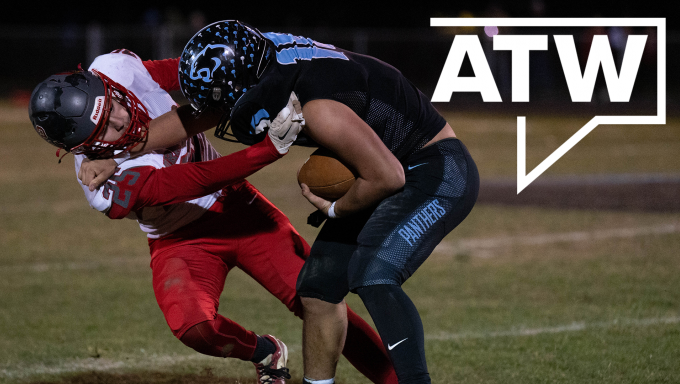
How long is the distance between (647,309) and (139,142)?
12.4ft

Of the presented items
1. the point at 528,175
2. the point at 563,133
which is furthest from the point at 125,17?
the point at 528,175

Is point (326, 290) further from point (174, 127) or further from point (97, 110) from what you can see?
point (97, 110)

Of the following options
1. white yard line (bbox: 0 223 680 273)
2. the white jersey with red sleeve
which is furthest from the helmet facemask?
white yard line (bbox: 0 223 680 273)

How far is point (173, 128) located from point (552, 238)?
5.25 m

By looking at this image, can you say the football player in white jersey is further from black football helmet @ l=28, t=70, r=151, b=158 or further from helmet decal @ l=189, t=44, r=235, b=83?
helmet decal @ l=189, t=44, r=235, b=83

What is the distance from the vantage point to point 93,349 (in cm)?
503

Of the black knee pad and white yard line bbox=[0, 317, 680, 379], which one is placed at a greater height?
the black knee pad

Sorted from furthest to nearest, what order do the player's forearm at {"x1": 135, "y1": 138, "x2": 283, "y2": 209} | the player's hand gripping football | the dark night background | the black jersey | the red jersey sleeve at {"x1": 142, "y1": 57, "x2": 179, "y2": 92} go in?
the dark night background
the red jersey sleeve at {"x1": 142, "y1": 57, "x2": 179, "y2": 92}
the player's hand gripping football
the player's forearm at {"x1": 135, "y1": 138, "x2": 283, "y2": 209}
the black jersey

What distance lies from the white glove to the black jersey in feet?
0.10

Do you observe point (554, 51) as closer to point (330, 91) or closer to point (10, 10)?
point (330, 91)

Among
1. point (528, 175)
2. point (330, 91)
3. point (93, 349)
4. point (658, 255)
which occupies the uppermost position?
point (330, 91)

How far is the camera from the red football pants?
156 inches

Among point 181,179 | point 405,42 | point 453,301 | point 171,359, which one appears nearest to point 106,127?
point 181,179

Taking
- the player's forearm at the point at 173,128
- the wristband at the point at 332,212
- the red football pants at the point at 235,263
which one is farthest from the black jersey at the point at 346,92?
the red football pants at the point at 235,263
